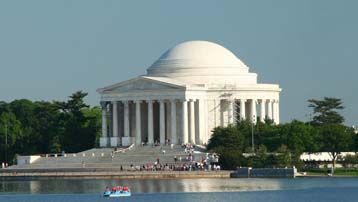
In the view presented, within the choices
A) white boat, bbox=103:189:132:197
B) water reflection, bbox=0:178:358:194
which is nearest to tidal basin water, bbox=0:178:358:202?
water reflection, bbox=0:178:358:194

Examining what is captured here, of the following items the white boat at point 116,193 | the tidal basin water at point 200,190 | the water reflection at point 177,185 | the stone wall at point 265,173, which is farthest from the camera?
the stone wall at point 265,173

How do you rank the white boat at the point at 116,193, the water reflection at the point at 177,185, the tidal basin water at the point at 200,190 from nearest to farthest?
1. the tidal basin water at the point at 200,190
2. the white boat at the point at 116,193
3. the water reflection at the point at 177,185

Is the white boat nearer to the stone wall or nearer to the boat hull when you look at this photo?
the boat hull

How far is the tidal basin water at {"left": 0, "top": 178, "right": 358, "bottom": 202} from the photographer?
162750 mm

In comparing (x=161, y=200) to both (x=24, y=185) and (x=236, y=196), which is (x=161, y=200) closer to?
(x=236, y=196)

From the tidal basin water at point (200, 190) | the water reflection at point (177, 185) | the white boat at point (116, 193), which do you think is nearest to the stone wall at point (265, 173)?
the tidal basin water at point (200, 190)

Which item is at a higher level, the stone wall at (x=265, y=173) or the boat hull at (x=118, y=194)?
the stone wall at (x=265, y=173)

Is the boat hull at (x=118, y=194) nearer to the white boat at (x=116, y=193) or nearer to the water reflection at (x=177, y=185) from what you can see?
the white boat at (x=116, y=193)

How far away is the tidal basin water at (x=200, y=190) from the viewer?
163 meters

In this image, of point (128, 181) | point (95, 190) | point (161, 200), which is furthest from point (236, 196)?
point (128, 181)

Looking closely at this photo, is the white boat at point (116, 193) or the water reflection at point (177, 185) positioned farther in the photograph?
the water reflection at point (177, 185)

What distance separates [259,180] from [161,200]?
108 feet

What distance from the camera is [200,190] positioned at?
6885 inches

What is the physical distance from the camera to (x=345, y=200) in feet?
518
